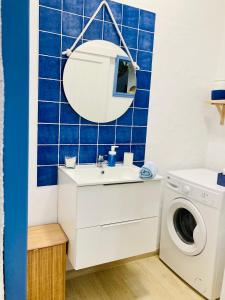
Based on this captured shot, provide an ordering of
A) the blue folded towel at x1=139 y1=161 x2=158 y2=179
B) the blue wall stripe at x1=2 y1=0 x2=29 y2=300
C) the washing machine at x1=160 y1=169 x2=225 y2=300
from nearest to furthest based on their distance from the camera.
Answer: the blue wall stripe at x1=2 y1=0 x2=29 y2=300
the blue folded towel at x1=139 y1=161 x2=158 y2=179
the washing machine at x1=160 y1=169 x2=225 y2=300

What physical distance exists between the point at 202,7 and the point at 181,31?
332mm

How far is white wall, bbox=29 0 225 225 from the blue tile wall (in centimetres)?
10

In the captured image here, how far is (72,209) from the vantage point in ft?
5.06

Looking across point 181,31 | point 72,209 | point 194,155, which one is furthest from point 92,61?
point 194,155

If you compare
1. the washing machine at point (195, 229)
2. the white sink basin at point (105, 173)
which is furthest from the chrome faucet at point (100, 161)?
the washing machine at point (195, 229)

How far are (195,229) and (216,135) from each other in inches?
41.1

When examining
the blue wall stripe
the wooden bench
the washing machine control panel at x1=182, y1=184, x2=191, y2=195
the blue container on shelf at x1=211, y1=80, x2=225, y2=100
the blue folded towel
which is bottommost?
the wooden bench

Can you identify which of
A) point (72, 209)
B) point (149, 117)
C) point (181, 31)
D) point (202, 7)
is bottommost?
point (72, 209)

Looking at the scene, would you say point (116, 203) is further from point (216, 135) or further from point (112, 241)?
point (216, 135)

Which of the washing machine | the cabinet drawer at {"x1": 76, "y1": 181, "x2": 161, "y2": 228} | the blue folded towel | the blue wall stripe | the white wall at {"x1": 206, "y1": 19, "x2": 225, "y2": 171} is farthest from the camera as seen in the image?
the white wall at {"x1": 206, "y1": 19, "x2": 225, "y2": 171}

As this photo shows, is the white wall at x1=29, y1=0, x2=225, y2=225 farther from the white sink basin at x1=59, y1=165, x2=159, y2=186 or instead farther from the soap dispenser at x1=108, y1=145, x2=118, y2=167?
the soap dispenser at x1=108, y1=145, x2=118, y2=167

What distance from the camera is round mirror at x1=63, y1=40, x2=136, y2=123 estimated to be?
1.75 metres

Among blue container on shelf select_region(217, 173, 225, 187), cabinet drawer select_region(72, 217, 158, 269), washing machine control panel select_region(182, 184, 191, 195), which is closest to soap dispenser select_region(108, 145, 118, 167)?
cabinet drawer select_region(72, 217, 158, 269)

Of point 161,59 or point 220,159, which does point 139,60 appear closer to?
point 161,59
